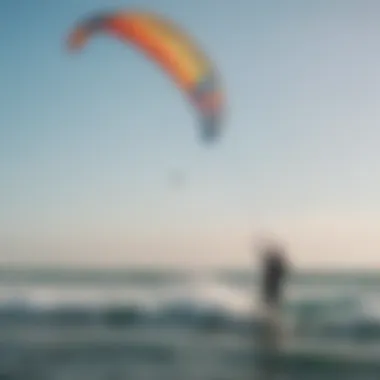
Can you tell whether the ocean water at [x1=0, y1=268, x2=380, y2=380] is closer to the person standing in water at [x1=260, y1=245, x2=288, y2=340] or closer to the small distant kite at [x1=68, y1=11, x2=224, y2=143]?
the person standing in water at [x1=260, y1=245, x2=288, y2=340]

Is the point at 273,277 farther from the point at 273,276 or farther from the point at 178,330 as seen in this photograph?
the point at 178,330

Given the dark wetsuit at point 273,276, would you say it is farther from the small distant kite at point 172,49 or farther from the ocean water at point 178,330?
the small distant kite at point 172,49

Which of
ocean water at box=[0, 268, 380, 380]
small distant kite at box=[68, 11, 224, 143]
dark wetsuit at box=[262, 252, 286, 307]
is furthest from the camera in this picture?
dark wetsuit at box=[262, 252, 286, 307]

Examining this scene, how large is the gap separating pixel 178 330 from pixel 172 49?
5.59m

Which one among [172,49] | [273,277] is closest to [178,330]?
[273,277]

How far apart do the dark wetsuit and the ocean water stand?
0.58m

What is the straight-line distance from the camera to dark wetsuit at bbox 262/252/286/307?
9.32 m

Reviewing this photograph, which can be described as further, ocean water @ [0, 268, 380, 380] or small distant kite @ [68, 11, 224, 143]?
ocean water @ [0, 268, 380, 380]

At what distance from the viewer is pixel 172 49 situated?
278 inches

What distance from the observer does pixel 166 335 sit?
1080 cm

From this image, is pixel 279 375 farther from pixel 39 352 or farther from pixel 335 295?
pixel 335 295

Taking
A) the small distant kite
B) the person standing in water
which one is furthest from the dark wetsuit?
the small distant kite

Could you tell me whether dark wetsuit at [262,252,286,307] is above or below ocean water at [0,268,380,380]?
above

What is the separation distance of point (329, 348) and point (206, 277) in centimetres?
1251
